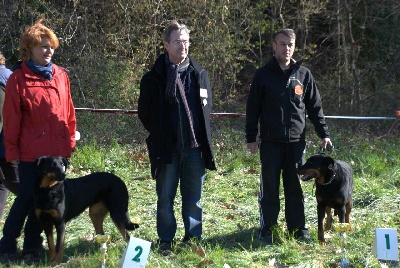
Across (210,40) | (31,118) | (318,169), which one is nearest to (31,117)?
(31,118)

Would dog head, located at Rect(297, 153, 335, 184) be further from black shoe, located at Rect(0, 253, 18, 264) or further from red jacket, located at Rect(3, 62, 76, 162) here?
black shoe, located at Rect(0, 253, 18, 264)

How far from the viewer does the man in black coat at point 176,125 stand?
17.7 feet

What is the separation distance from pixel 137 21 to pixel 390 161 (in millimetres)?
6584

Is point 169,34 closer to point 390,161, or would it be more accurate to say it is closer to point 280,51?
point 280,51

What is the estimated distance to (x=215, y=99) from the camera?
14609 millimetres

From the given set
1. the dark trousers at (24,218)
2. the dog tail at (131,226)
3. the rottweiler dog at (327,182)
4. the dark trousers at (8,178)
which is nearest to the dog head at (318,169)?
the rottweiler dog at (327,182)

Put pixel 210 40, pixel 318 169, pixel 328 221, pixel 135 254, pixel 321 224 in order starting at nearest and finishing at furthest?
→ pixel 135 254
pixel 318 169
pixel 321 224
pixel 328 221
pixel 210 40

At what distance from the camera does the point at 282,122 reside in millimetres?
5742

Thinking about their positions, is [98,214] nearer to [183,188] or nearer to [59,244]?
[59,244]

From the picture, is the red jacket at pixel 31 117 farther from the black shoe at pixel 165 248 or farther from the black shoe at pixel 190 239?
the black shoe at pixel 190 239

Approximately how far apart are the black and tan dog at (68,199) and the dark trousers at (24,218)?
0.22 m

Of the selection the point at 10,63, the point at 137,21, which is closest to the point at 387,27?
the point at 137,21

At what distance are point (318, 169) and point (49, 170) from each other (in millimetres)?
2329

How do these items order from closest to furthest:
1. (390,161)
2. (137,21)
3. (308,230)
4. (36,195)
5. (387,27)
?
(36,195)
(308,230)
(390,161)
(137,21)
(387,27)
